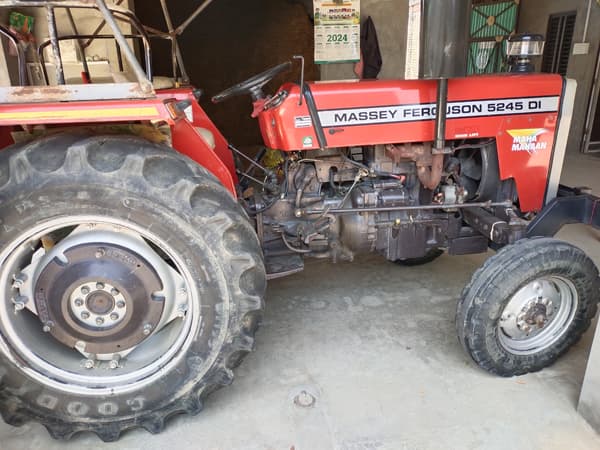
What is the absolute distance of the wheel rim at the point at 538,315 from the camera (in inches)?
81.7

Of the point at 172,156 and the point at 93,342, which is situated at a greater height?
the point at 172,156

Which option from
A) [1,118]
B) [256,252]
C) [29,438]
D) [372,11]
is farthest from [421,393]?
[372,11]

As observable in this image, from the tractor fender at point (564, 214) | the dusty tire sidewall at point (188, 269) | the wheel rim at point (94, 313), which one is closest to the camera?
the dusty tire sidewall at point (188, 269)

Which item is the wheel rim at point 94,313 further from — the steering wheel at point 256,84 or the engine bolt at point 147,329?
the steering wheel at point 256,84

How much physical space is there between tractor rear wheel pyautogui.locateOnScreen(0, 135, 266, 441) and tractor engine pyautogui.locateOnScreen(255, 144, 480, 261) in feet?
2.10

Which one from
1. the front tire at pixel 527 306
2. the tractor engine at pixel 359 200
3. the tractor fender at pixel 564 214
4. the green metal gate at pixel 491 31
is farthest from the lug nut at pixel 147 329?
the green metal gate at pixel 491 31

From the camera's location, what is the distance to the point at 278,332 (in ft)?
8.16

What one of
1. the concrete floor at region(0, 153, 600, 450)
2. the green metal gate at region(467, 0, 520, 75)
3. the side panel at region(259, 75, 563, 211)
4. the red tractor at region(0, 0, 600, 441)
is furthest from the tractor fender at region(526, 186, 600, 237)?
the green metal gate at region(467, 0, 520, 75)

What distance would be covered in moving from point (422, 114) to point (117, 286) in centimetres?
150

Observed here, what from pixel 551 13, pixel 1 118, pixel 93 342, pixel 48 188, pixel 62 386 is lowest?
pixel 62 386

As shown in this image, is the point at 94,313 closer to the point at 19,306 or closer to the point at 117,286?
the point at 117,286

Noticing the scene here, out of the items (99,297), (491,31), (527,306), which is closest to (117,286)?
(99,297)

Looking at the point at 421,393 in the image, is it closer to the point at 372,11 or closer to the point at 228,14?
the point at 372,11

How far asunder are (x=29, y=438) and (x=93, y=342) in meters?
0.45
